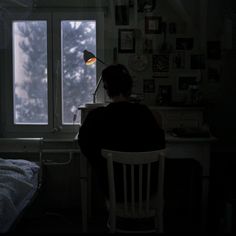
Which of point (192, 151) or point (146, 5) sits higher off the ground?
point (146, 5)

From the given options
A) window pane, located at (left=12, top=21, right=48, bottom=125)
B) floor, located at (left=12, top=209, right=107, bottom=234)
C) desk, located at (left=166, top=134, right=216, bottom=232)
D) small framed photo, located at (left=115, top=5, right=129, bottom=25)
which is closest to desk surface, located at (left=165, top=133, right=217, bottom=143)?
desk, located at (left=166, top=134, right=216, bottom=232)

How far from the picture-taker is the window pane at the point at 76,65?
300 centimetres

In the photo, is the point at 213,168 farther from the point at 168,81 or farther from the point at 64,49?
the point at 64,49

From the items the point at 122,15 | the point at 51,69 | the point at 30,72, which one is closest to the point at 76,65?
the point at 51,69

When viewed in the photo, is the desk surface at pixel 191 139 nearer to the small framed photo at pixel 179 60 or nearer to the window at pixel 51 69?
the small framed photo at pixel 179 60

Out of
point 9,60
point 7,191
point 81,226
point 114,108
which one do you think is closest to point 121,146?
point 114,108

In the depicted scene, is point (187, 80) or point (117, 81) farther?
point (187, 80)

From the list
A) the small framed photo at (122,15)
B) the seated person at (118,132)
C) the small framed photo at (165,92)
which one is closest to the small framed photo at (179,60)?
the small framed photo at (165,92)

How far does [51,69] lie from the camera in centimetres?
303

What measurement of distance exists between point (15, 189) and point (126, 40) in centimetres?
146

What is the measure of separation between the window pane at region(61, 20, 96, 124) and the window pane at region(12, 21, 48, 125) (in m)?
0.16

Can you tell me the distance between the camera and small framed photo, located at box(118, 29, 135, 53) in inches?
116

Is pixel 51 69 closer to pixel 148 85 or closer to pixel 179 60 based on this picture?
pixel 148 85

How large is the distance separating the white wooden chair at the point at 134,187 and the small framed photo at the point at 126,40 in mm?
1350
